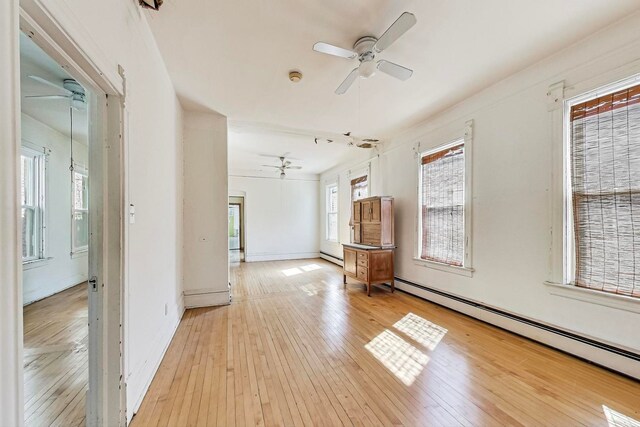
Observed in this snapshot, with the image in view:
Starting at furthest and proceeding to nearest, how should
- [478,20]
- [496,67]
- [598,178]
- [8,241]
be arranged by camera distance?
[496,67]
[598,178]
[478,20]
[8,241]

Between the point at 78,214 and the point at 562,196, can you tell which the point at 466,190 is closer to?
the point at 562,196

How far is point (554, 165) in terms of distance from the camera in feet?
8.25

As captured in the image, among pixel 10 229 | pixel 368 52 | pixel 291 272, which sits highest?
pixel 368 52

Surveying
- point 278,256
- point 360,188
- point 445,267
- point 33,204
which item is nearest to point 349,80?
point 445,267

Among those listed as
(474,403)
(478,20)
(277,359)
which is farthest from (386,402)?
(478,20)

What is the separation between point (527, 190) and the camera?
274cm

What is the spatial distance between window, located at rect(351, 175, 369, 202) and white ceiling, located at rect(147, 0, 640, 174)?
252 cm

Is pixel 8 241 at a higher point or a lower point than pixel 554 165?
lower

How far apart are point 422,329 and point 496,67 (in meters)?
2.93

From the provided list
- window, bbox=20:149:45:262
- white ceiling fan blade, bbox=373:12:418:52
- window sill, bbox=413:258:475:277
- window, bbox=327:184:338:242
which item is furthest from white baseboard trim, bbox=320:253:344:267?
window, bbox=20:149:45:262

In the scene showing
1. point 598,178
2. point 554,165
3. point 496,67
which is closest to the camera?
point 598,178

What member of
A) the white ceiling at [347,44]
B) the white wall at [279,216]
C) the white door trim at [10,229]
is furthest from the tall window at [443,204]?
the white wall at [279,216]

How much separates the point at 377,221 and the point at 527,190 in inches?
87.7

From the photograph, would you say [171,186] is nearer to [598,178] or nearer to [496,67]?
[496,67]
